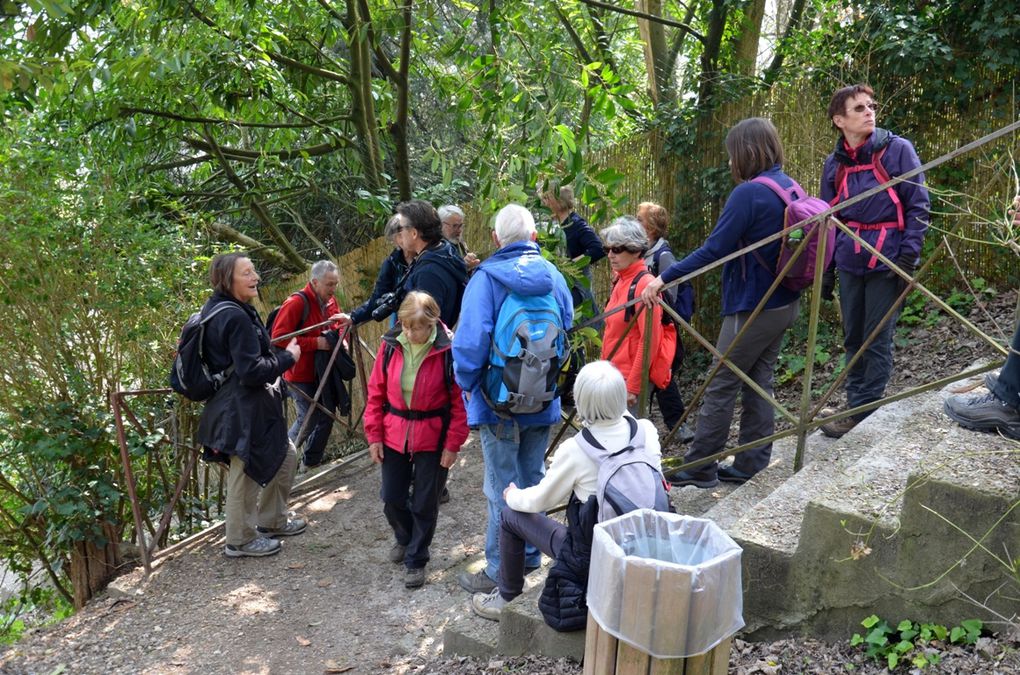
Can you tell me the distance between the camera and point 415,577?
4.62m

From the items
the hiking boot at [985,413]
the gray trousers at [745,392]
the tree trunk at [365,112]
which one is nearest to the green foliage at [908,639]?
the hiking boot at [985,413]

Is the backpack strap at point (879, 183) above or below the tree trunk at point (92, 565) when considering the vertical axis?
above

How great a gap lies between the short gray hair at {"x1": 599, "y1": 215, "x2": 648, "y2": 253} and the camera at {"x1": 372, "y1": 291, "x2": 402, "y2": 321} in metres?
1.30

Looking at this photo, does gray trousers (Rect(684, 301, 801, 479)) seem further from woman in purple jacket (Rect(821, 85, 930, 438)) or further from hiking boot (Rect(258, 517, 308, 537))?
hiking boot (Rect(258, 517, 308, 537))

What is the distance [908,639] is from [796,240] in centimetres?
212

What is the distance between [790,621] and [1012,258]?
456 cm

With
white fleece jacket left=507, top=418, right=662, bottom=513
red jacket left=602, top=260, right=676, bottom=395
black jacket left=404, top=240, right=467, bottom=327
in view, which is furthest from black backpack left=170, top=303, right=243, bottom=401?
white fleece jacket left=507, top=418, right=662, bottom=513

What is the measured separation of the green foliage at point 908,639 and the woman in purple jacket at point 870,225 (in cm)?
172

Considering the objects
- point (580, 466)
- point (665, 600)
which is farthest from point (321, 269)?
point (665, 600)

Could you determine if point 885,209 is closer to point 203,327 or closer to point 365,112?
point 203,327

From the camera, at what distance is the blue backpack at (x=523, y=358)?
12.5 ft

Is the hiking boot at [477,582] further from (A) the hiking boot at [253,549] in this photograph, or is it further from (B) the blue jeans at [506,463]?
(A) the hiking boot at [253,549]

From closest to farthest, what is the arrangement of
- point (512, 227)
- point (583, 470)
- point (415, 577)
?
point (583, 470) → point (512, 227) → point (415, 577)

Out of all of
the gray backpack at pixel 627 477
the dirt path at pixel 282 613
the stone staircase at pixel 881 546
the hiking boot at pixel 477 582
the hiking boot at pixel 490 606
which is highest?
the gray backpack at pixel 627 477
